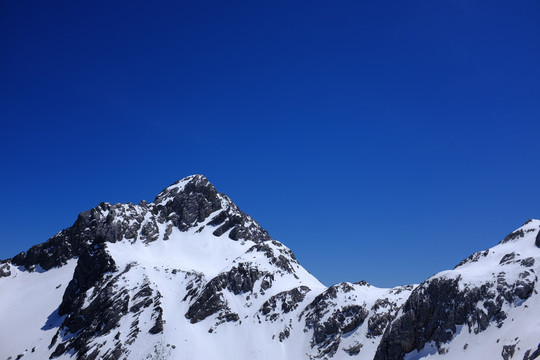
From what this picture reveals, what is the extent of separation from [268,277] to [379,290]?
3915cm

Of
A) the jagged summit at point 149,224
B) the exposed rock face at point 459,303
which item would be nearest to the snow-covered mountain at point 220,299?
the exposed rock face at point 459,303

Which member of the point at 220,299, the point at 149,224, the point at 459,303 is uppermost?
the point at 149,224

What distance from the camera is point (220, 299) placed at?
434 feet

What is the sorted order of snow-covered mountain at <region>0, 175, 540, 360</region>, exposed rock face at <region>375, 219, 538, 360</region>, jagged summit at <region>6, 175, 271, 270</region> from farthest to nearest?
jagged summit at <region>6, 175, 271, 270</region>, snow-covered mountain at <region>0, 175, 540, 360</region>, exposed rock face at <region>375, 219, 538, 360</region>

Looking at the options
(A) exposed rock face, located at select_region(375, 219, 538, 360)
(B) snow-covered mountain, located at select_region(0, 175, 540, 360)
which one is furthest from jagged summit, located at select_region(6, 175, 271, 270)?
(A) exposed rock face, located at select_region(375, 219, 538, 360)

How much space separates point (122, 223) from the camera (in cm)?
17025

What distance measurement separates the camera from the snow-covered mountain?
81.1 m

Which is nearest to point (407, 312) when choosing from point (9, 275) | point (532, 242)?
point (532, 242)

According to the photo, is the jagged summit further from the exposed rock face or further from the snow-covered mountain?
the exposed rock face

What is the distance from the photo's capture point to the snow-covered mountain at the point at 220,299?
81.1 metres

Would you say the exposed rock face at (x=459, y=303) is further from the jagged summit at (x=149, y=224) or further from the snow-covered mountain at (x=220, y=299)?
the jagged summit at (x=149, y=224)

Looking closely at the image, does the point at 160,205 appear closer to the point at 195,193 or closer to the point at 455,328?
the point at 195,193

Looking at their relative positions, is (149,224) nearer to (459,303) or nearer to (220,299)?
(220,299)

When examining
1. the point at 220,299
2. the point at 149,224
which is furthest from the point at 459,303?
the point at 149,224
